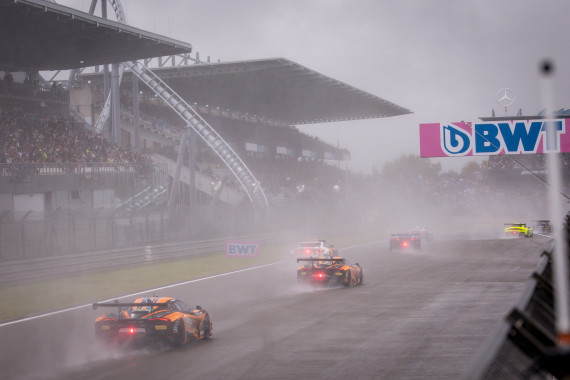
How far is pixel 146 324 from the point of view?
11.2 metres

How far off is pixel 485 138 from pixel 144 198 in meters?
22.2

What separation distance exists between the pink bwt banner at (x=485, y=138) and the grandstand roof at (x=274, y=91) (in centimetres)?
3165

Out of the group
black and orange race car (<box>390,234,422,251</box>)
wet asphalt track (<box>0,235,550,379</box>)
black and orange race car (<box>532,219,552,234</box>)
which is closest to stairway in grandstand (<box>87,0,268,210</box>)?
black and orange race car (<box>390,234,422,251</box>)

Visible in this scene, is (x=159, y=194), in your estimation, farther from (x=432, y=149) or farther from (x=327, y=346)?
(x=327, y=346)

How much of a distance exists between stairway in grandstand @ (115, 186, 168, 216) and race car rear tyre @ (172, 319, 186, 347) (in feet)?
68.5

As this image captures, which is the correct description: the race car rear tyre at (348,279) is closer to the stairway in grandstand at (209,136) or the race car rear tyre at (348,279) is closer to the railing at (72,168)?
the railing at (72,168)

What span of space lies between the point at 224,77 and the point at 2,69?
18344mm

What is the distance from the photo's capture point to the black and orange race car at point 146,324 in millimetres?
11219

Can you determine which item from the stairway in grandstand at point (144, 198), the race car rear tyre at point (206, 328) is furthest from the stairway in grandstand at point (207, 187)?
the race car rear tyre at point (206, 328)

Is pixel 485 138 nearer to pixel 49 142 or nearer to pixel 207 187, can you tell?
pixel 49 142

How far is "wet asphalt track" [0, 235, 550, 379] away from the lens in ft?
32.9

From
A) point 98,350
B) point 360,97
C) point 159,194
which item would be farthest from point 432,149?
point 360,97

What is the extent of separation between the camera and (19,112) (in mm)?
33594

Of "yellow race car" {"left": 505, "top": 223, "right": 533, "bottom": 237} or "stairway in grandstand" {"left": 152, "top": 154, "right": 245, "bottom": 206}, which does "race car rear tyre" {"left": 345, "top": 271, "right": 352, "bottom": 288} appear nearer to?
"yellow race car" {"left": 505, "top": 223, "right": 533, "bottom": 237}
